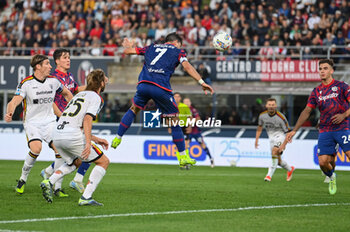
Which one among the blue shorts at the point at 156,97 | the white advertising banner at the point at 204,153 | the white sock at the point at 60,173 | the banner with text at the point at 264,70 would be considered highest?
the blue shorts at the point at 156,97

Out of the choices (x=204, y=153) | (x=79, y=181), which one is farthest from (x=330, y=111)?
(x=204, y=153)

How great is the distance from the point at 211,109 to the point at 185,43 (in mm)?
3060

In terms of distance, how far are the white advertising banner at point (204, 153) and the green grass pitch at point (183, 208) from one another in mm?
7355

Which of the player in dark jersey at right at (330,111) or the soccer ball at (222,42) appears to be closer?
the player in dark jersey at right at (330,111)

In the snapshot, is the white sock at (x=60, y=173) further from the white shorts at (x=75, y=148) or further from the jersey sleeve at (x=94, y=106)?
the jersey sleeve at (x=94, y=106)

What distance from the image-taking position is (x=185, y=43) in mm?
27141

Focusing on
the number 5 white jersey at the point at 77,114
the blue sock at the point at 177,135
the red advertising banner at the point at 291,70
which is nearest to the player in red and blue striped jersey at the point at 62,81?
the blue sock at the point at 177,135

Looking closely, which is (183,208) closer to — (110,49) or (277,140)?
(277,140)

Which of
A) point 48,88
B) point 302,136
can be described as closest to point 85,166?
point 48,88

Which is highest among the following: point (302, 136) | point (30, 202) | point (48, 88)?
point (48, 88)

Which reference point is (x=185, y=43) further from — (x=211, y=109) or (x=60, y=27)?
(x=60, y=27)

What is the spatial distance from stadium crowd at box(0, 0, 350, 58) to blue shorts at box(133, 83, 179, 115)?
549 inches

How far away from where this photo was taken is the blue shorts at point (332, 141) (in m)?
11.8

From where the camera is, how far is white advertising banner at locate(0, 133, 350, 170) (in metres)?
22.2
